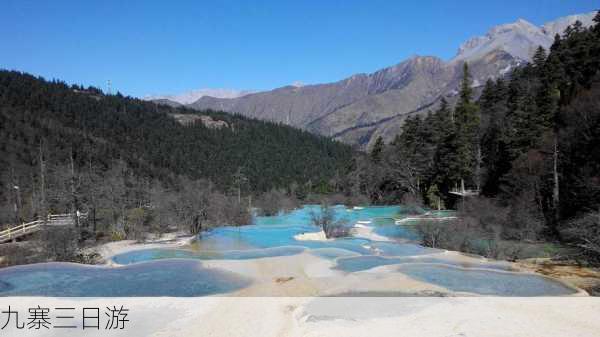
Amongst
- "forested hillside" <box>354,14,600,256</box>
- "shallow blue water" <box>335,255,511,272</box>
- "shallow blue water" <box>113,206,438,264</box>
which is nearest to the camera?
"shallow blue water" <box>335,255,511,272</box>

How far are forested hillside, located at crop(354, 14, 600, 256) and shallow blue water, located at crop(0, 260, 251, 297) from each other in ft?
35.8

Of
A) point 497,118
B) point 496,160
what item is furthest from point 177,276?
point 497,118

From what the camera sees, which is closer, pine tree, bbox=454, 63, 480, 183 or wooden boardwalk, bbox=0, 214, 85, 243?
wooden boardwalk, bbox=0, 214, 85, 243

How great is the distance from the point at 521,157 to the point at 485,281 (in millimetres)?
15040

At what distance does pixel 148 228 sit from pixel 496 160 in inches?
Result: 966

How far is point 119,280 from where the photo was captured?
13.9 m

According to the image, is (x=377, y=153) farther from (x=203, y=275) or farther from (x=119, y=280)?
(x=119, y=280)

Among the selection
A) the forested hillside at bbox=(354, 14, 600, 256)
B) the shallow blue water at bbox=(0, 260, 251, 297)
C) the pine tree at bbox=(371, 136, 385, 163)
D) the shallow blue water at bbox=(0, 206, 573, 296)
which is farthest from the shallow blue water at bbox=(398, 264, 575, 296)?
the pine tree at bbox=(371, 136, 385, 163)

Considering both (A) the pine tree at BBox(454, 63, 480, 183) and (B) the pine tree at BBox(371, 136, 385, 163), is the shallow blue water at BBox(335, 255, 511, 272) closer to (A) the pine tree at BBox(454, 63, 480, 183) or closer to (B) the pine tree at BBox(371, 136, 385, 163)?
(A) the pine tree at BBox(454, 63, 480, 183)

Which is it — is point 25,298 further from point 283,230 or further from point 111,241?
point 283,230

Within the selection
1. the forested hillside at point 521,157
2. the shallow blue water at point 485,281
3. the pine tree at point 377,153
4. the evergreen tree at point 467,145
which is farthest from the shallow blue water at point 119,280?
the pine tree at point 377,153

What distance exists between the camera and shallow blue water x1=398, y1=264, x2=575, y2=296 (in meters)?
11.8

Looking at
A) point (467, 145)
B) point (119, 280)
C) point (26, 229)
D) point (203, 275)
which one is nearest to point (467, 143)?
point (467, 145)

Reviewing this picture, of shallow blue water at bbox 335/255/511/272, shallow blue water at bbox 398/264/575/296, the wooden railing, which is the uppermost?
the wooden railing
